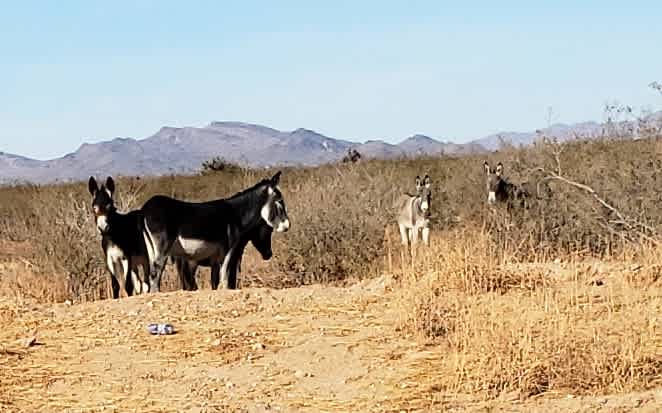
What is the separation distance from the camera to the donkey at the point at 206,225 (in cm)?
1384

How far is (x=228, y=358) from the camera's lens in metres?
9.12

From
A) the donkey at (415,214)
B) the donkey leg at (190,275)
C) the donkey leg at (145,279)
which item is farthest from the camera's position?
the donkey at (415,214)

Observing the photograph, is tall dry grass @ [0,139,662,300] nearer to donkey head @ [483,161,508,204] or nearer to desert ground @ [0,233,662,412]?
donkey head @ [483,161,508,204]

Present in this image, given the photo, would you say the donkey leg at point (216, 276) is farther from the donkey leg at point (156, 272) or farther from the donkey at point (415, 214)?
the donkey at point (415, 214)

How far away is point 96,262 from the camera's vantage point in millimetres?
16391

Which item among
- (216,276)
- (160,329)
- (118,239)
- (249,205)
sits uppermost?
(249,205)

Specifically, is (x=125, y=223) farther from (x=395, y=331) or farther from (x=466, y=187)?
(x=466, y=187)

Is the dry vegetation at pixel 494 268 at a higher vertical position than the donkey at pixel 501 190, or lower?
lower

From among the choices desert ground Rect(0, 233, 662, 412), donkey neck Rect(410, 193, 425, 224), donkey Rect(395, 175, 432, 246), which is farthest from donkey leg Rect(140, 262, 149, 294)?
donkey neck Rect(410, 193, 425, 224)

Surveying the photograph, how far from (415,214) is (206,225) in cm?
902

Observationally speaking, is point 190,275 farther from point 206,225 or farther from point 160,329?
point 160,329

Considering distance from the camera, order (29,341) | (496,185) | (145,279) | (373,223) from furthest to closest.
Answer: (496,185) < (373,223) < (145,279) < (29,341)

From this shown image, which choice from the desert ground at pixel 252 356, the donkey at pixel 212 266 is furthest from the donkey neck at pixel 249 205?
the desert ground at pixel 252 356

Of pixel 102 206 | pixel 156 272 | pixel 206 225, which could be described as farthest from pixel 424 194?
pixel 102 206
